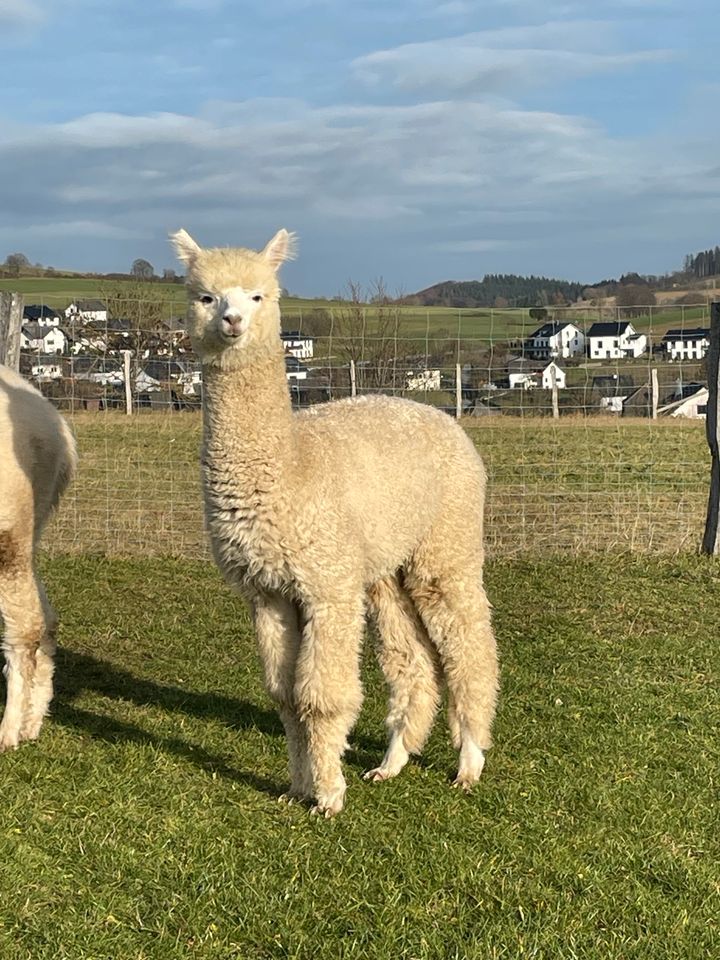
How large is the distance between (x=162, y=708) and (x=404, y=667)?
154 cm

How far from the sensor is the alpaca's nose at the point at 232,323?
149 inches

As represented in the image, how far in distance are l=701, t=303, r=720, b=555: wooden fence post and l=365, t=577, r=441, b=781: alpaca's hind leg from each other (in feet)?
15.3

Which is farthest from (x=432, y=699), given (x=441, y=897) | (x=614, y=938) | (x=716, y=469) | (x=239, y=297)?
(x=716, y=469)

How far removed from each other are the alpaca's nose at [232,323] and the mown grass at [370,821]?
1888 millimetres

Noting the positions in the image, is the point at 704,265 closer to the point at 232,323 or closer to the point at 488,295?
the point at 488,295

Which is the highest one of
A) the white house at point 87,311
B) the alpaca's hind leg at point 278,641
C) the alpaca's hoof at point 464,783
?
the white house at point 87,311

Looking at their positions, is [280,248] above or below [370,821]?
above

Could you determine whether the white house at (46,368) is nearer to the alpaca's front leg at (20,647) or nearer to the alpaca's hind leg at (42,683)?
the alpaca's hind leg at (42,683)

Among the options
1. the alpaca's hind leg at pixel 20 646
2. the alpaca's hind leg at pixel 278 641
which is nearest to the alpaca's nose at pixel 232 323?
the alpaca's hind leg at pixel 278 641

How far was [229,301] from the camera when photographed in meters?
3.83

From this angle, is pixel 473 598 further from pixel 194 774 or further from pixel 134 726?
pixel 134 726

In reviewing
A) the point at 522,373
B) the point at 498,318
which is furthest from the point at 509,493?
the point at 498,318

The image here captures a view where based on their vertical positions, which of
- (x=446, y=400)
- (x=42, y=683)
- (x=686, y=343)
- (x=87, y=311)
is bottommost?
(x=42, y=683)

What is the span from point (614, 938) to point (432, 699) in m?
1.70
